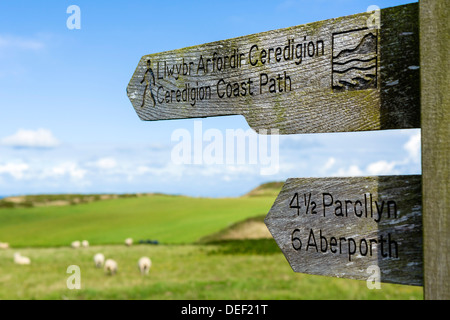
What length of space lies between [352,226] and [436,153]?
606 mm

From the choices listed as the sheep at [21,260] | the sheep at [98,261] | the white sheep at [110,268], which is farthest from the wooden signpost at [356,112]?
the sheep at [21,260]

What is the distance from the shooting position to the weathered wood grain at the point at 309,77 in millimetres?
2166

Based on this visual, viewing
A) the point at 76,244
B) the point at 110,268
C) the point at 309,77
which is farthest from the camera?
the point at 76,244

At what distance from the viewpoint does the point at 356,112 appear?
2.25 metres

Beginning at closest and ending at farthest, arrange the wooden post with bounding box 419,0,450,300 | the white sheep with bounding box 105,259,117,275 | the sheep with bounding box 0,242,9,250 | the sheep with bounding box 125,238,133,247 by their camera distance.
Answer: the wooden post with bounding box 419,0,450,300, the white sheep with bounding box 105,259,117,275, the sheep with bounding box 125,238,133,247, the sheep with bounding box 0,242,9,250

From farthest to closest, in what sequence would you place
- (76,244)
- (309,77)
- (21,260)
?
(76,244) → (21,260) → (309,77)

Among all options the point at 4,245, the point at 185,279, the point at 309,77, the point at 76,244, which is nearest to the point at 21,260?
the point at 76,244

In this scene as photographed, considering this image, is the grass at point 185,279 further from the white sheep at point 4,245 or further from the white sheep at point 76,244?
the white sheep at point 4,245

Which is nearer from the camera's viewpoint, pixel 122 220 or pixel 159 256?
pixel 159 256

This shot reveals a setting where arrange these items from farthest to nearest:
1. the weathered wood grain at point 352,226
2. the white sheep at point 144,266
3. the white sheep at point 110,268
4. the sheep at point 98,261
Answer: the sheep at point 98,261
the white sheep at point 110,268
the white sheep at point 144,266
the weathered wood grain at point 352,226

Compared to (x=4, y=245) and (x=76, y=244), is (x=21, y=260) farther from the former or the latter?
(x=4, y=245)

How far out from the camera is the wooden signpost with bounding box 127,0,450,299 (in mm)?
1962

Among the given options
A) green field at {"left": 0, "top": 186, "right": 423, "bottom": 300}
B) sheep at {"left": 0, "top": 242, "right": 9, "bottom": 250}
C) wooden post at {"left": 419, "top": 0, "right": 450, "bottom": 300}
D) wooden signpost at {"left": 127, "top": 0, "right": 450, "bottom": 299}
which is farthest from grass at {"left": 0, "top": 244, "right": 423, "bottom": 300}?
wooden post at {"left": 419, "top": 0, "right": 450, "bottom": 300}

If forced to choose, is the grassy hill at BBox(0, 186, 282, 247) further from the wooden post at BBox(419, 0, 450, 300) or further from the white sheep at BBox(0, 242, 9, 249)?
the wooden post at BBox(419, 0, 450, 300)
